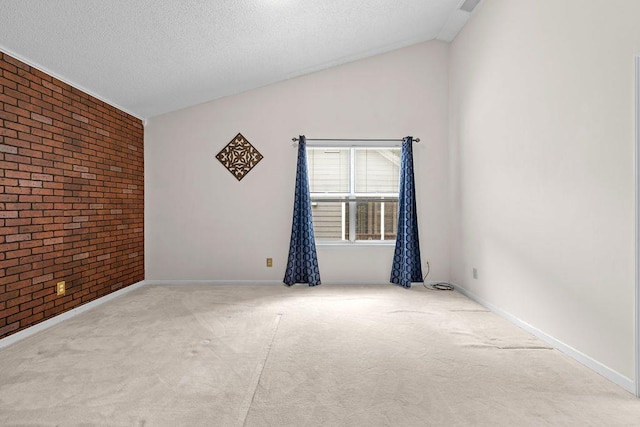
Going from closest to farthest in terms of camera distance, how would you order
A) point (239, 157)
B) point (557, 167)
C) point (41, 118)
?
point (557, 167)
point (41, 118)
point (239, 157)

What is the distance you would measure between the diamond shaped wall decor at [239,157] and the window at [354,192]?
2.51ft

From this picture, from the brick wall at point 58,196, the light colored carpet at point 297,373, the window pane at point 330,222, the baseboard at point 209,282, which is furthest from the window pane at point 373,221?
the brick wall at point 58,196

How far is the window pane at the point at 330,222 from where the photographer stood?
15.6 ft

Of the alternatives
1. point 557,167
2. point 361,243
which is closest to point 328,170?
point 361,243

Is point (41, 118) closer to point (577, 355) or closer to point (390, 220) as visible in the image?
point (390, 220)

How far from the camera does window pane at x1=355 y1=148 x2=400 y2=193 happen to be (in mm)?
4680

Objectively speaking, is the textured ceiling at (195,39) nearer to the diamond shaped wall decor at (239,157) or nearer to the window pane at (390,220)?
the diamond shaped wall decor at (239,157)

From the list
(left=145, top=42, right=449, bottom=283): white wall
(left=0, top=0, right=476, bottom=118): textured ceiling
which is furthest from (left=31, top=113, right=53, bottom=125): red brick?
(left=145, top=42, right=449, bottom=283): white wall

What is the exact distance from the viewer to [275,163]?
460cm

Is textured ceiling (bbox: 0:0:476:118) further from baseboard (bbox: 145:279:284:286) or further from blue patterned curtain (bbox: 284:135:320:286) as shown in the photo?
baseboard (bbox: 145:279:284:286)

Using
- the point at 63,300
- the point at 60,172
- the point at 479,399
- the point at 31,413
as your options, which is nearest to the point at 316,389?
the point at 479,399

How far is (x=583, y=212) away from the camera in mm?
2262

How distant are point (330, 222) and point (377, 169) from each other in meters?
0.98

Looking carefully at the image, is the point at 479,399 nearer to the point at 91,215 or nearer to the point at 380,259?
the point at 380,259
